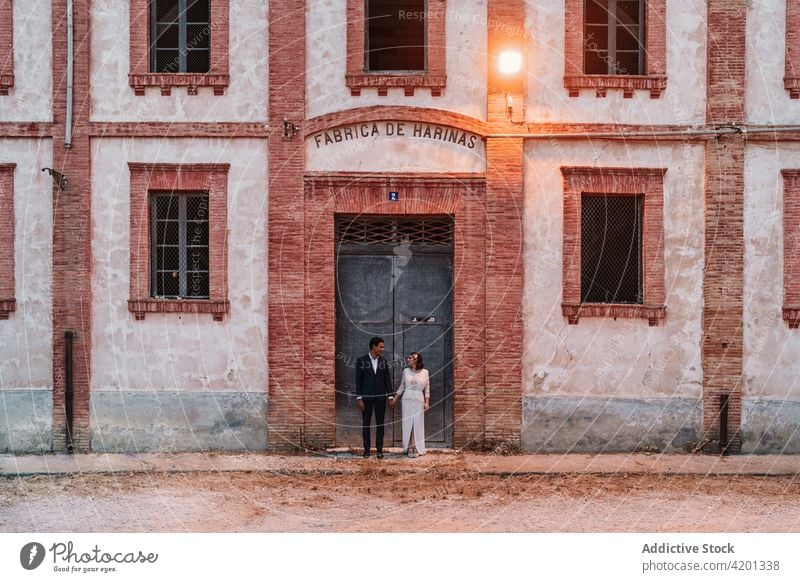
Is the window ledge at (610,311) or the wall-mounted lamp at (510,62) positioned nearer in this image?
the wall-mounted lamp at (510,62)

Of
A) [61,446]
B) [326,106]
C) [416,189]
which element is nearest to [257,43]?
[326,106]

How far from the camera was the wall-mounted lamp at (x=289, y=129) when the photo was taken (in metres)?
14.0

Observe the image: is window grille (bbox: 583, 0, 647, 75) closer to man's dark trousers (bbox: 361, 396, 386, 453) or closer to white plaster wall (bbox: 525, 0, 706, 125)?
white plaster wall (bbox: 525, 0, 706, 125)

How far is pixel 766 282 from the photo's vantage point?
46.2ft

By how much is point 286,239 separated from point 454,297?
2646mm

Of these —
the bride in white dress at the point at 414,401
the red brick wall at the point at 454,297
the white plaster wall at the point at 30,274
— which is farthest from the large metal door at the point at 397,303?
the white plaster wall at the point at 30,274

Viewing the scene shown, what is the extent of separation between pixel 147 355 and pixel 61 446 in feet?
6.07

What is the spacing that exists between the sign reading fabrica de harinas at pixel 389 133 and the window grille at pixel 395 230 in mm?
1171

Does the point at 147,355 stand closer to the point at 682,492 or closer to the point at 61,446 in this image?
the point at 61,446

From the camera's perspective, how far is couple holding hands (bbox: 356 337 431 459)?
13.7 metres

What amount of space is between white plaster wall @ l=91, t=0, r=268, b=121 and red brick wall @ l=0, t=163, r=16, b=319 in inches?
61.7

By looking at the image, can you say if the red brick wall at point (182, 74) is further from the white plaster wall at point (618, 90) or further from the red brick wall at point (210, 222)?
the white plaster wall at point (618, 90)

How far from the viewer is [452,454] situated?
549 inches

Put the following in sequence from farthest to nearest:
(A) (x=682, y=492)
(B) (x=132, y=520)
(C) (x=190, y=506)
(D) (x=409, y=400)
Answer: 1. (D) (x=409, y=400)
2. (A) (x=682, y=492)
3. (C) (x=190, y=506)
4. (B) (x=132, y=520)
